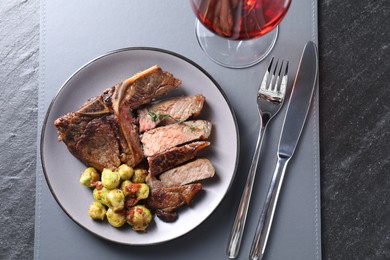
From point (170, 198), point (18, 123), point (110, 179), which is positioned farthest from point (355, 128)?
point (18, 123)

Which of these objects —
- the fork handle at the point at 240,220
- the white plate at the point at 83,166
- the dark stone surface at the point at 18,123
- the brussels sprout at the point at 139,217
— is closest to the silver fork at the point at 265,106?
the fork handle at the point at 240,220

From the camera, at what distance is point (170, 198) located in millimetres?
2406

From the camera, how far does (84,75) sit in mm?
2471

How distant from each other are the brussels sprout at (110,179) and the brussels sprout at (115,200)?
0.08ft

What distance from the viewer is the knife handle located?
249 cm

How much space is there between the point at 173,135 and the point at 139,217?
0.38 m

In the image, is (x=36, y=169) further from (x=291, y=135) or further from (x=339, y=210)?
(x=339, y=210)

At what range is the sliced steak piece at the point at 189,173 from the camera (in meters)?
2.41

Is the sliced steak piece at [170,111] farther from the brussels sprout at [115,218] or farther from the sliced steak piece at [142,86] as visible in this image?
the brussels sprout at [115,218]

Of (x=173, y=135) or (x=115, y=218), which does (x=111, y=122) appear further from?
(x=115, y=218)

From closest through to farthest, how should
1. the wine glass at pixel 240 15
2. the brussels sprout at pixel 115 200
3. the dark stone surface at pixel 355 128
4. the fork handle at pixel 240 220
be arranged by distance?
the wine glass at pixel 240 15 → the brussels sprout at pixel 115 200 → the fork handle at pixel 240 220 → the dark stone surface at pixel 355 128

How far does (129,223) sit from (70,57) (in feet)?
2.65

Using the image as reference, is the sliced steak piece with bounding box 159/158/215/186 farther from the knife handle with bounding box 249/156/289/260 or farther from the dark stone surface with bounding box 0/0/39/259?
the dark stone surface with bounding box 0/0/39/259

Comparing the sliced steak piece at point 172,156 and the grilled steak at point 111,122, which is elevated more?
the grilled steak at point 111,122
